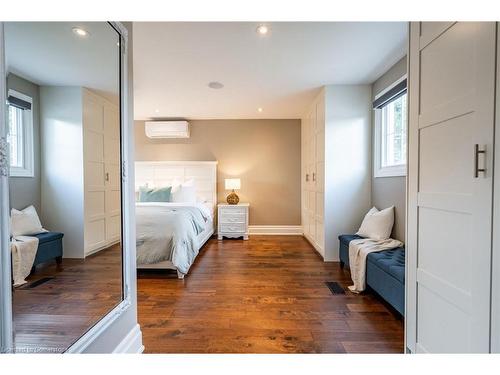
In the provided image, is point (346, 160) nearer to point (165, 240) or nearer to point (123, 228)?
point (165, 240)

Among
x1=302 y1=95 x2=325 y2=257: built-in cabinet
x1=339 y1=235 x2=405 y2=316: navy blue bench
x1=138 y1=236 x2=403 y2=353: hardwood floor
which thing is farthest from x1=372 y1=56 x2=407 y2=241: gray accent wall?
x1=138 y1=236 x2=403 y2=353: hardwood floor

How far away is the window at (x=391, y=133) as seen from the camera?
→ 2.81 m

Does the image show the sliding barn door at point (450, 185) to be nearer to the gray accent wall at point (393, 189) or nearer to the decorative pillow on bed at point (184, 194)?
the gray accent wall at point (393, 189)

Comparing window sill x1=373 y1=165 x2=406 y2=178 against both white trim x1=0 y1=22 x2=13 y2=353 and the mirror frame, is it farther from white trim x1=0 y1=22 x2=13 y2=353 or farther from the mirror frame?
white trim x1=0 y1=22 x2=13 y2=353

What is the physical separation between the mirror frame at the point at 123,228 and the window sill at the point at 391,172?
2.74 metres

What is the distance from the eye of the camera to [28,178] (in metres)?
A: 0.94

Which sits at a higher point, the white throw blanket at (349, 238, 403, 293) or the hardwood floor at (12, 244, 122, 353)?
the hardwood floor at (12, 244, 122, 353)

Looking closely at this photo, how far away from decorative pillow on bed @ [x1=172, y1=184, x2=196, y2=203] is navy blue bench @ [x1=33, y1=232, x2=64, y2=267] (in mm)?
3342

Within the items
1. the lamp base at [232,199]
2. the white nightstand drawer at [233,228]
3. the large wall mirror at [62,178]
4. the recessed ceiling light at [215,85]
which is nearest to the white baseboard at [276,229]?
the white nightstand drawer at [233,228]

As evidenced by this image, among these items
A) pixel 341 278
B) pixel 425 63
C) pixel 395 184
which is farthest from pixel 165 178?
pixel 425 63

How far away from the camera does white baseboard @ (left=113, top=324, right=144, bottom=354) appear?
137 cm

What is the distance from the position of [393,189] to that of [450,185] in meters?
1.99

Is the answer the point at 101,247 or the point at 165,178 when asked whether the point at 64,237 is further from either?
the point at 165,178

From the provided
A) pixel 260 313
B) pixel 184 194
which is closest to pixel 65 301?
pixel 260 313
